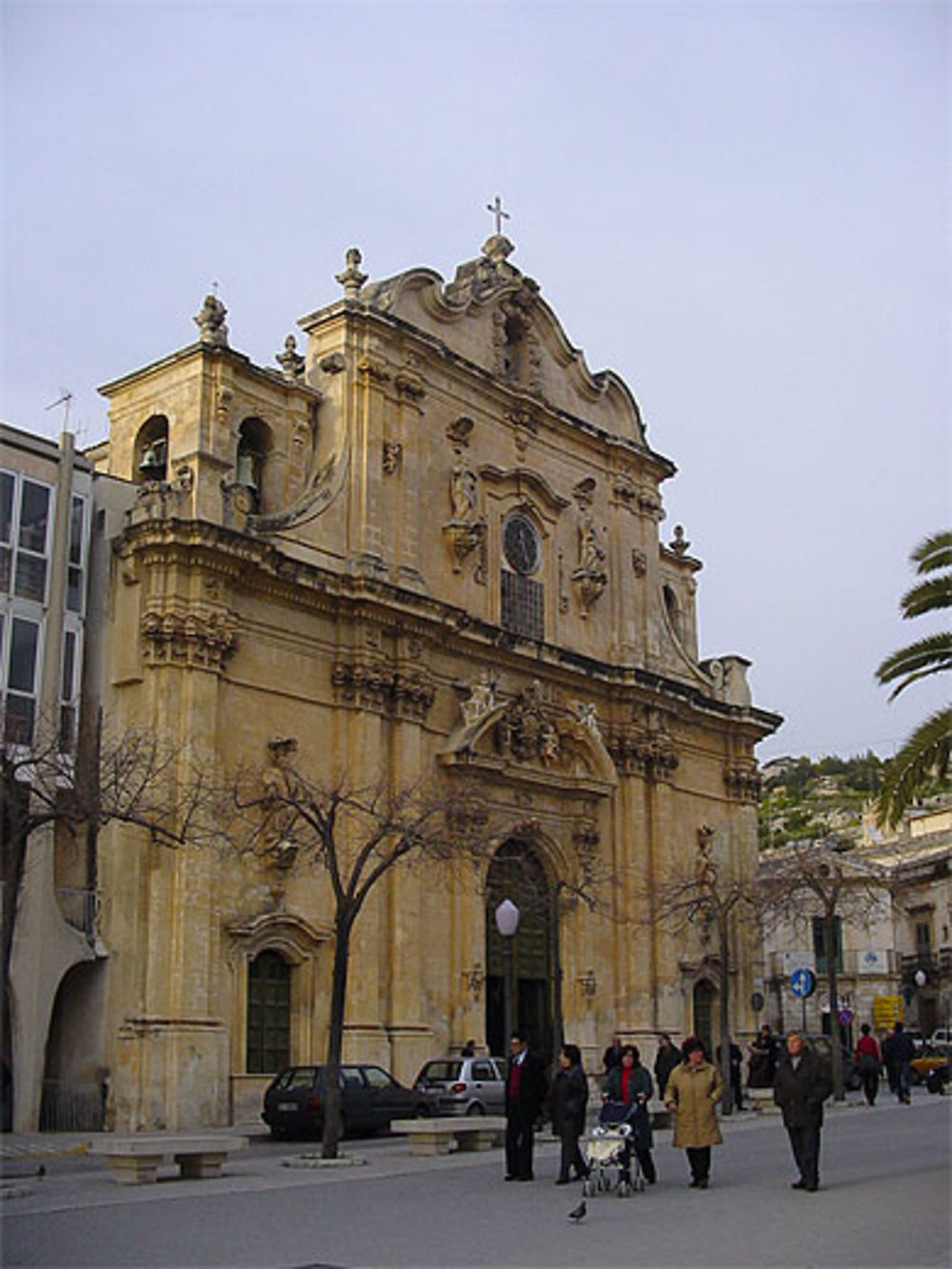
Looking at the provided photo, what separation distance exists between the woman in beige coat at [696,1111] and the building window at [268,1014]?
45.7 ft

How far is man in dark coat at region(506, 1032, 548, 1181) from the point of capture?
57.9 ft

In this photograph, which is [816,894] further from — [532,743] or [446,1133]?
[446,1133]

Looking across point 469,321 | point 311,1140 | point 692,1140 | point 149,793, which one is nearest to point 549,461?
point 469,321

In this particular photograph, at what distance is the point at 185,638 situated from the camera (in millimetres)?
28359

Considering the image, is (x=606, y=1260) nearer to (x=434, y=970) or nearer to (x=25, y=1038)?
(x=25, y=1038)

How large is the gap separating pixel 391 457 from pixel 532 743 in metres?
7.43

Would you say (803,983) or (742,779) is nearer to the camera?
(803,983)

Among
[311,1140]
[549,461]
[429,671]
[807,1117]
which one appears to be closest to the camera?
[807,1117]

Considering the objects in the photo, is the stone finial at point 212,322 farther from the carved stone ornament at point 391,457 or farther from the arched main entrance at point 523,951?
the arched main entrance at point 523,951

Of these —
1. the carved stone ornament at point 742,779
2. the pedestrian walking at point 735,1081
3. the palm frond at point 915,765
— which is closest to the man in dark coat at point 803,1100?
the palm frond at point 915,765

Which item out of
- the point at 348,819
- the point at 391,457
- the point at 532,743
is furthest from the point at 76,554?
the point at 532,743

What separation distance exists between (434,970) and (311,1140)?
7594 millimetres

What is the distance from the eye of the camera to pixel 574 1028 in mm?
36656

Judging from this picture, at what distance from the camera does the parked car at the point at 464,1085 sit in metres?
27.2
